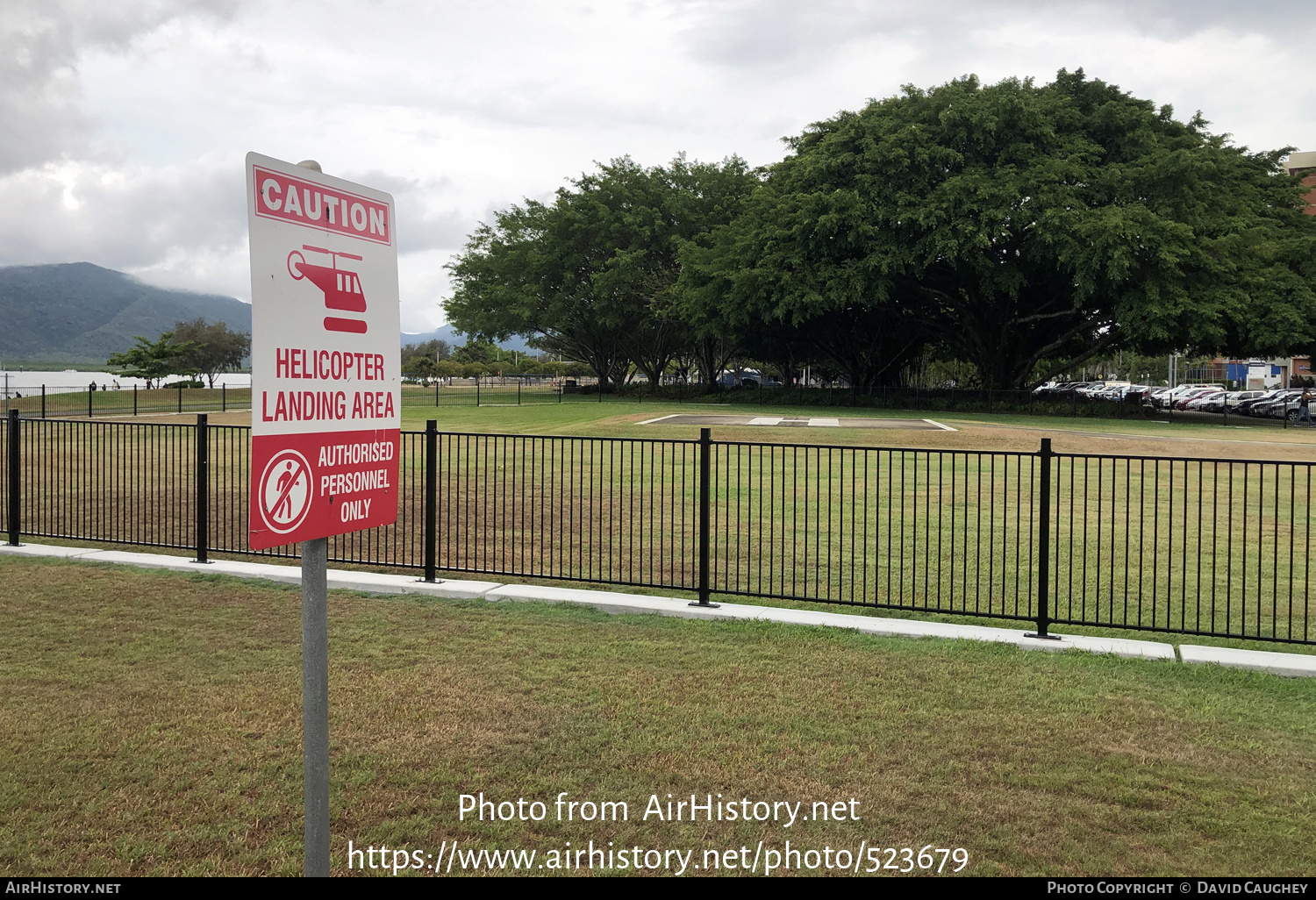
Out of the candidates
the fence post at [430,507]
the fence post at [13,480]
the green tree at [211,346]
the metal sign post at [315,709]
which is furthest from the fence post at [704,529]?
the green tree at [211,346]

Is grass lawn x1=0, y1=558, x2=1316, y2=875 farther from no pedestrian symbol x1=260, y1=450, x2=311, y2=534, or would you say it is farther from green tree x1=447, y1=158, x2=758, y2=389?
green tree x1=447, y1=158, x2=758, y2=389

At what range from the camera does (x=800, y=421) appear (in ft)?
110

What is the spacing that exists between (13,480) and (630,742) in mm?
8704

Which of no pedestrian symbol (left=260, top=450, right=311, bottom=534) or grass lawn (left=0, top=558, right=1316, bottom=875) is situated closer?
no pedestrian symbol (left=260, top=450, right=311, bottom=534)

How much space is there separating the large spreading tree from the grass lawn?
31548 mm

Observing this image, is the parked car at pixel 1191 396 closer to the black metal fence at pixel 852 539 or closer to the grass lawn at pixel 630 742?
the black metal fence at pixel 852 539

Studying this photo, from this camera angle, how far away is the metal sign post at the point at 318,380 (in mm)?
2652

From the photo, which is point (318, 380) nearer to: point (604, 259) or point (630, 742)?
point (630, 742)

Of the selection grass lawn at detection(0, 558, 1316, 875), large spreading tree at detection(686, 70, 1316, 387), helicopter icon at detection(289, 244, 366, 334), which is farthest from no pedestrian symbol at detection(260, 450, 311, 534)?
large spreading tree at detection(686, 70, 1316, 387)

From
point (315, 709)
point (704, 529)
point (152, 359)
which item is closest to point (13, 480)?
point (704, 529)

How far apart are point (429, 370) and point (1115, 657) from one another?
118083 millimetres

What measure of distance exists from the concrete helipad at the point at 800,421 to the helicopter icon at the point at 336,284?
88.1ft

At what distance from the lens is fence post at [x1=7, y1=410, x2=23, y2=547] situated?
409 inches

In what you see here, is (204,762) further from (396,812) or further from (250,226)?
(250,226)
